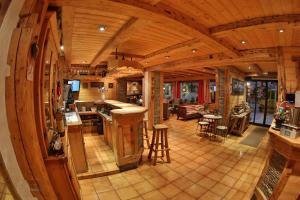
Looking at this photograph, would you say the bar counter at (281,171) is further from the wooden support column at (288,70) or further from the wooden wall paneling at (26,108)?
the wooden wall paneling at (26,108)

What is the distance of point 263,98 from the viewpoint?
9.78 metres

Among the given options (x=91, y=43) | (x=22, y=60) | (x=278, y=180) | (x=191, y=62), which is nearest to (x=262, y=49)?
(x=191, y=62)

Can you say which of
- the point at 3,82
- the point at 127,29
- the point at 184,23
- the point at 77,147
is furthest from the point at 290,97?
the point at 77,147

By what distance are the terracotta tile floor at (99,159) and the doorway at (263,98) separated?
904 centimetres

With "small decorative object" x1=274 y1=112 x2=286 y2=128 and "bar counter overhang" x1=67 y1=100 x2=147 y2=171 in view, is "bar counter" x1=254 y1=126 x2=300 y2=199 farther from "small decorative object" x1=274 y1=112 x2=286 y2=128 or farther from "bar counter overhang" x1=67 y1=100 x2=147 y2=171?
"bar counter overhang" x1=67 y1=100 x2=147 y2=171

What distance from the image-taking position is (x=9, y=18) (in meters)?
1.19

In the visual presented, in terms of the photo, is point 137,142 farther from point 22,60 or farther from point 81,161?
point 22,60

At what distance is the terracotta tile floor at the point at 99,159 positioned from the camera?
3.73m

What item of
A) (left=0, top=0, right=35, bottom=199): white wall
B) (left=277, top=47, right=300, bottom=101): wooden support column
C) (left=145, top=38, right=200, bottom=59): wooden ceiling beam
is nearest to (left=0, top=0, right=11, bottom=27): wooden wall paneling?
(left=0, top=0, right=35, bottom=199): white wall

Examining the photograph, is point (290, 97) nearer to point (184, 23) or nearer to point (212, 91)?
point (184, 23)

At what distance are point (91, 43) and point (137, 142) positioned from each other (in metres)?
2.65

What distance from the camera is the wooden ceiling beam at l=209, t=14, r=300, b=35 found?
2.28m

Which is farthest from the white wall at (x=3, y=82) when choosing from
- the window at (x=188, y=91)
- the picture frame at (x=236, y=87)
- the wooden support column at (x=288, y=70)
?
the window at (x=188, y=91)

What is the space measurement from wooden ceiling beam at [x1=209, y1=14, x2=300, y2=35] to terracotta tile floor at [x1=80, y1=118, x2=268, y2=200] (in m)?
3.04
